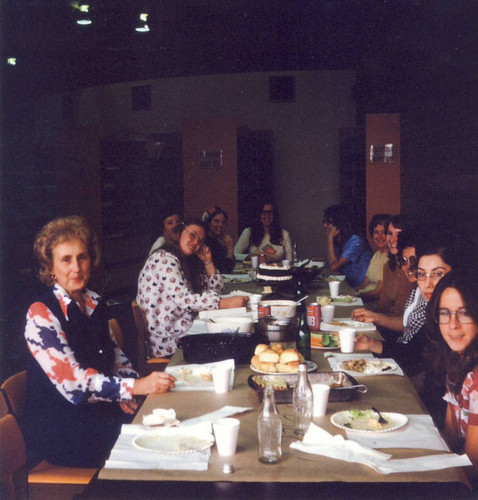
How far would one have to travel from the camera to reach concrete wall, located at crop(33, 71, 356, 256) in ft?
32.8

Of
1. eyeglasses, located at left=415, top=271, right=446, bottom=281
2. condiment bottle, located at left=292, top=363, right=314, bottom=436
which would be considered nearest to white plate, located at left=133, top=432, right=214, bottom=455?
condiment bottle, located at left=292, top=363, right=314, bottom=436

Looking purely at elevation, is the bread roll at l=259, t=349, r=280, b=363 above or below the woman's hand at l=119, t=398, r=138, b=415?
above

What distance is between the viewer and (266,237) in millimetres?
7777

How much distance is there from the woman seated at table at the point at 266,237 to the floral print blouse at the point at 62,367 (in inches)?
200

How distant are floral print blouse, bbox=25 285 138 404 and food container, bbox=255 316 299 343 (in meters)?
0.72

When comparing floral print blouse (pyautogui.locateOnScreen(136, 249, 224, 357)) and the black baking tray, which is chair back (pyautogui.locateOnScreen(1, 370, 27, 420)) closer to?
the black baking tray

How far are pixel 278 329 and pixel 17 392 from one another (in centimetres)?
113

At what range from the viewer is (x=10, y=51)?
895 cm

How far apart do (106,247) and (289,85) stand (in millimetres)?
3683

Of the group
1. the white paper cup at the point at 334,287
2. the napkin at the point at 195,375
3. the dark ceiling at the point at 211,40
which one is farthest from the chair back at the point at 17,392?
the dark ceiling at the point at 211,40

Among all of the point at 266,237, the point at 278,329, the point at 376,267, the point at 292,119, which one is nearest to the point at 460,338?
the point at 278,329

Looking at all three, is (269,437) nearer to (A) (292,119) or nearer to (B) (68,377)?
(B) (68,377)

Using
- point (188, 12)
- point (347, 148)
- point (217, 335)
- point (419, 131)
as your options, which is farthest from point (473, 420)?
point (347, 148)

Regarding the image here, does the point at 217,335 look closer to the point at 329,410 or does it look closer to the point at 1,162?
the point at 329,410
